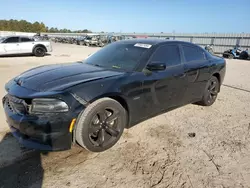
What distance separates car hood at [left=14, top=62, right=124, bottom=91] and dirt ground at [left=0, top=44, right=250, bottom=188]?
3.08ft

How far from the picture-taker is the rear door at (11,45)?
518 inches

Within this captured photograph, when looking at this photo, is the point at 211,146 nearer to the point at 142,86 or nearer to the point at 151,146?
the point at 151,146

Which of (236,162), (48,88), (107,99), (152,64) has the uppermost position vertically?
(152,64)

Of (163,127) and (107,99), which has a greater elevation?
(107,99)

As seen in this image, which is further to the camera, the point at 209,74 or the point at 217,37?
the point at 217,37

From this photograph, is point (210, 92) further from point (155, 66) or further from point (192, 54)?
point (155, 66)

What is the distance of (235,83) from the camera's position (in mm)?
7488

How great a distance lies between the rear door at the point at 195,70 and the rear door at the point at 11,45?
12851 mm

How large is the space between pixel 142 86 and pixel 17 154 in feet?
6.59

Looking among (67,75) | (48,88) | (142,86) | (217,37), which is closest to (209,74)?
(142,86)

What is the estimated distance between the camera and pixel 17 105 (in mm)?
2494

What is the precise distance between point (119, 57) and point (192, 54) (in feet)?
5.36

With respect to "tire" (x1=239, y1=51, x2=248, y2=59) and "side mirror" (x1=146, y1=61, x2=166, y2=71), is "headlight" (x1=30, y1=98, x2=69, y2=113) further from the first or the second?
"tire" (x1=239, y1=51, x2=248, y2=59)

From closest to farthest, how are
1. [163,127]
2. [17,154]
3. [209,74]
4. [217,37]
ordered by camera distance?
1. [17,154]
2. [163,127]
3. [209,74]
4. [217,37]
